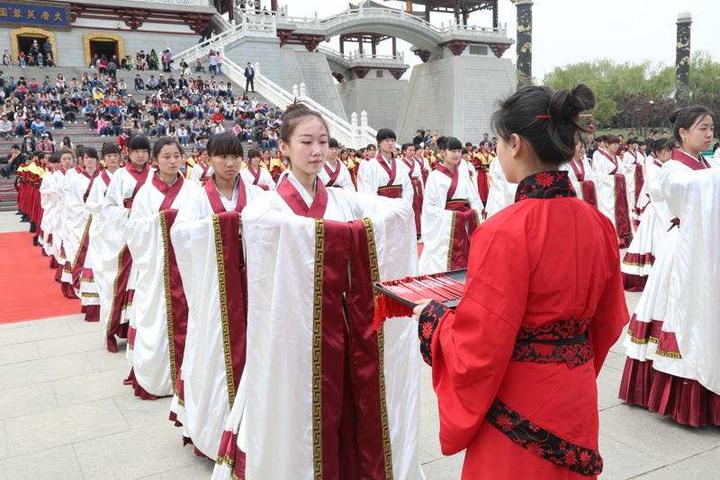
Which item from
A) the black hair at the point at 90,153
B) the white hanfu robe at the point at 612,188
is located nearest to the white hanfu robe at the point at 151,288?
the black hair at the point at 90,153

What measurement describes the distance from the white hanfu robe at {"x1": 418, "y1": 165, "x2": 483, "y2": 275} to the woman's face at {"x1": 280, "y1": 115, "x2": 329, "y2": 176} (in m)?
→ 3.52

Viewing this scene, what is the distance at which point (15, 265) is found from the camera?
9.77 m

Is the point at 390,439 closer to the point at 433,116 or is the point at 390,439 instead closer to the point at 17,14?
the point at 17,14

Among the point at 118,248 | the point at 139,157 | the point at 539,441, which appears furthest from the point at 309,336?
the point at 118,248

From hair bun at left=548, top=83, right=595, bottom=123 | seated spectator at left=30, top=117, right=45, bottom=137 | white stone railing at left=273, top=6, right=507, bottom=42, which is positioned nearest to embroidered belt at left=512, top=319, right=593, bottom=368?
hair bun at left=548, top=83, right=595, bottom=123

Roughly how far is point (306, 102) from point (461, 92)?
1514cm

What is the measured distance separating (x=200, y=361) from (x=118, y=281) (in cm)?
235

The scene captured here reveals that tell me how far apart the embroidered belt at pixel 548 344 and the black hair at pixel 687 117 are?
94.9 inches

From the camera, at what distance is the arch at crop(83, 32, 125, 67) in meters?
27.4

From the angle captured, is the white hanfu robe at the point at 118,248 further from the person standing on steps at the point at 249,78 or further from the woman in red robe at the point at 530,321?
the person standing on steps at the point at 249,78

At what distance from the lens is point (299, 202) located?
249 centimetres

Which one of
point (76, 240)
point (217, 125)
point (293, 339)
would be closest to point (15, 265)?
point (76, 240)

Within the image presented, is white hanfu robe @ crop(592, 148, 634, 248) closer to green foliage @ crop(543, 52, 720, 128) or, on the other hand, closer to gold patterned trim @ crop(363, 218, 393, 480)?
gold patterned trim @ crop(363, 218, 393, 480)

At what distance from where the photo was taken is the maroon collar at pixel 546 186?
161 cm
